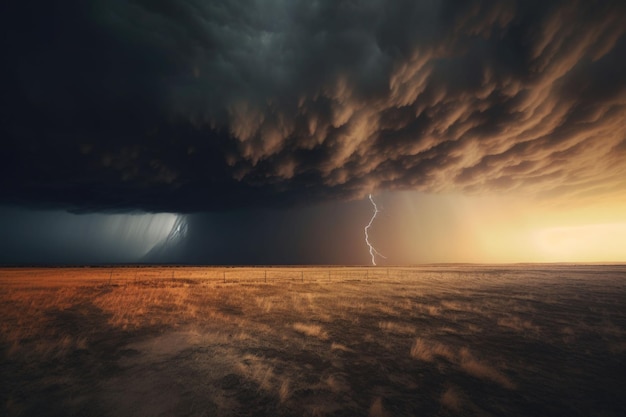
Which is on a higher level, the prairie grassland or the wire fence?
the wire fence

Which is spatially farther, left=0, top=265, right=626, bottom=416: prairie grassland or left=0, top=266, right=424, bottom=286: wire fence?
left=0, top=266, right=424, bottom=286: wire fence

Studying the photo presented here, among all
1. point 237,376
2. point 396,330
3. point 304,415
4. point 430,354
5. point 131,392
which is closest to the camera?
point 304,415

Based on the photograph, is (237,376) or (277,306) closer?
(237,376)

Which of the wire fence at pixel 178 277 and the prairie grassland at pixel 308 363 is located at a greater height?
the wire fence at pixel 178 277

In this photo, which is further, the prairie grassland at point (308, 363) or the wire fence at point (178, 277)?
the wire fence at point (178, 277)

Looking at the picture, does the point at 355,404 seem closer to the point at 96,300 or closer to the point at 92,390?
the point at 92,390

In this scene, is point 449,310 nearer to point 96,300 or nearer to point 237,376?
point 237,376

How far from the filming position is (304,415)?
5.91 metres

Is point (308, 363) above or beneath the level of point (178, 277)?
beneath

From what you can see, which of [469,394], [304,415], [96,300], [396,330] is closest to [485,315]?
[396,330]

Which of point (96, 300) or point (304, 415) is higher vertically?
point (96, 300)

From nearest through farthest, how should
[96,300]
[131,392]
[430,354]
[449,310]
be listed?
1. [131,392]
2. [430,354]
3. [449,310]
4. [96,300]

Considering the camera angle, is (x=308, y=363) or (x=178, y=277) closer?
(x=308, y=363)

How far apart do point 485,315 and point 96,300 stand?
2594 centimetres
